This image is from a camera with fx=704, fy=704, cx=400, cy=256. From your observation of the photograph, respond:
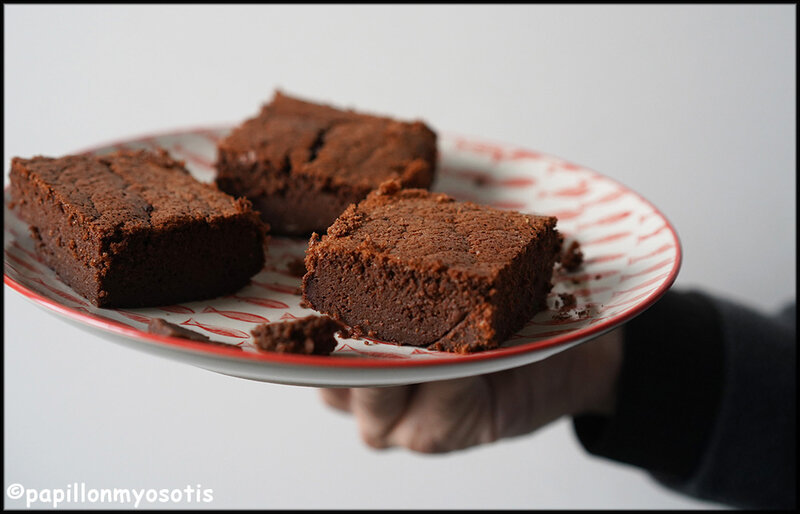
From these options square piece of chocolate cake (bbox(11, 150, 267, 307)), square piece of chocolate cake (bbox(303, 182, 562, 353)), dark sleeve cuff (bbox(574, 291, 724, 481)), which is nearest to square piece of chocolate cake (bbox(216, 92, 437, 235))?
square piece of chocolate cake (bbox(11, 150, 267, 307))

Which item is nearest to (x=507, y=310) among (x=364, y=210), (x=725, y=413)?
(x=364, y=210)

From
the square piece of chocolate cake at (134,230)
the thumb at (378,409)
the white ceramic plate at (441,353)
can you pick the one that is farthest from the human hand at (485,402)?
the square piece of chocolate cake at (134,230)

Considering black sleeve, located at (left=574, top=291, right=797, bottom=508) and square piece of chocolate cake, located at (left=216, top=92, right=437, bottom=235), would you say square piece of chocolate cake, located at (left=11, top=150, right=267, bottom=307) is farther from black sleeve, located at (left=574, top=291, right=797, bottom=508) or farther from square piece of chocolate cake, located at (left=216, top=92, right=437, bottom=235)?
black sleeve, located at (left=574, top=291, right=797, bottom=508)

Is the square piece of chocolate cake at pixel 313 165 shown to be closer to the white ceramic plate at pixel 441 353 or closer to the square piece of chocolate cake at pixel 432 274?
the white ceramic plate at pixel 441 353

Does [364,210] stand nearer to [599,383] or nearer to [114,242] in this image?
[114,242]

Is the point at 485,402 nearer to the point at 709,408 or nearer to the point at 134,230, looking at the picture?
the point at 709,408

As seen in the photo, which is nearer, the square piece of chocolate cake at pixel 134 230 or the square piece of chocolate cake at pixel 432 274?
the square piece of chocolate cake at pixel 432 274

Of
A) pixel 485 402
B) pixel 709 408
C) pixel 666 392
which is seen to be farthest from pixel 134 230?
pixel 709 408
